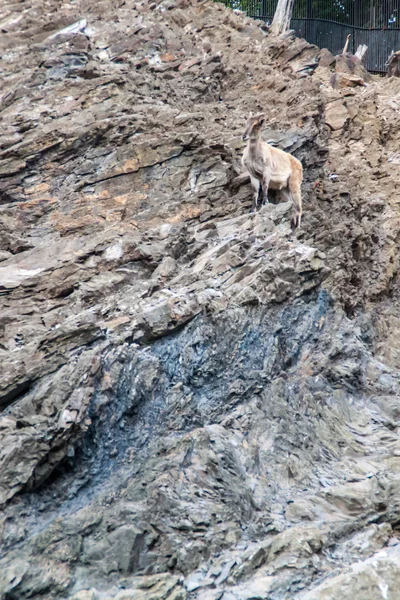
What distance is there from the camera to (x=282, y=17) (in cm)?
1931

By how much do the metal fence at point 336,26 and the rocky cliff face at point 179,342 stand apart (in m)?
9.47

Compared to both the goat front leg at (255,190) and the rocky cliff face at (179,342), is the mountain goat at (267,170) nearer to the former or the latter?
the goat front leg at (255,190)

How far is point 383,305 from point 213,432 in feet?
17.3

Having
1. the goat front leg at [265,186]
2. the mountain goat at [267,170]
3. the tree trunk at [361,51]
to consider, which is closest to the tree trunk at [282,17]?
the tree trunk at [361,51]

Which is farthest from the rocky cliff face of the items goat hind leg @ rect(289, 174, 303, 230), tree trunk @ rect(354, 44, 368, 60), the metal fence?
the metal fence

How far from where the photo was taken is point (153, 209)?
390 inches

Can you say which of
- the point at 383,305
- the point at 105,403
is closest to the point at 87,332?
the point at 105,403

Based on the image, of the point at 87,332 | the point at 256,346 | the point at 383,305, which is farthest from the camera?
the point at 383,305

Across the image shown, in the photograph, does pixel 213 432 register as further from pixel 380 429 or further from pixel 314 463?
pixel 380 429

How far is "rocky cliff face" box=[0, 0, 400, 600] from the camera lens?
6.09m

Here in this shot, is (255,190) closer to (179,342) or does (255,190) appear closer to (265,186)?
(265,186)

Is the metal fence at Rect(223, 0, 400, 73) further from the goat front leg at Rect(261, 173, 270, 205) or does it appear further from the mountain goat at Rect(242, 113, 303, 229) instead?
the goat front leg at Rect(261, 173, 270, 205)

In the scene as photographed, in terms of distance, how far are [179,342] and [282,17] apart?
14.6 m

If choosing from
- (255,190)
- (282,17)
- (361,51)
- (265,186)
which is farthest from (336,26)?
(255,190)
